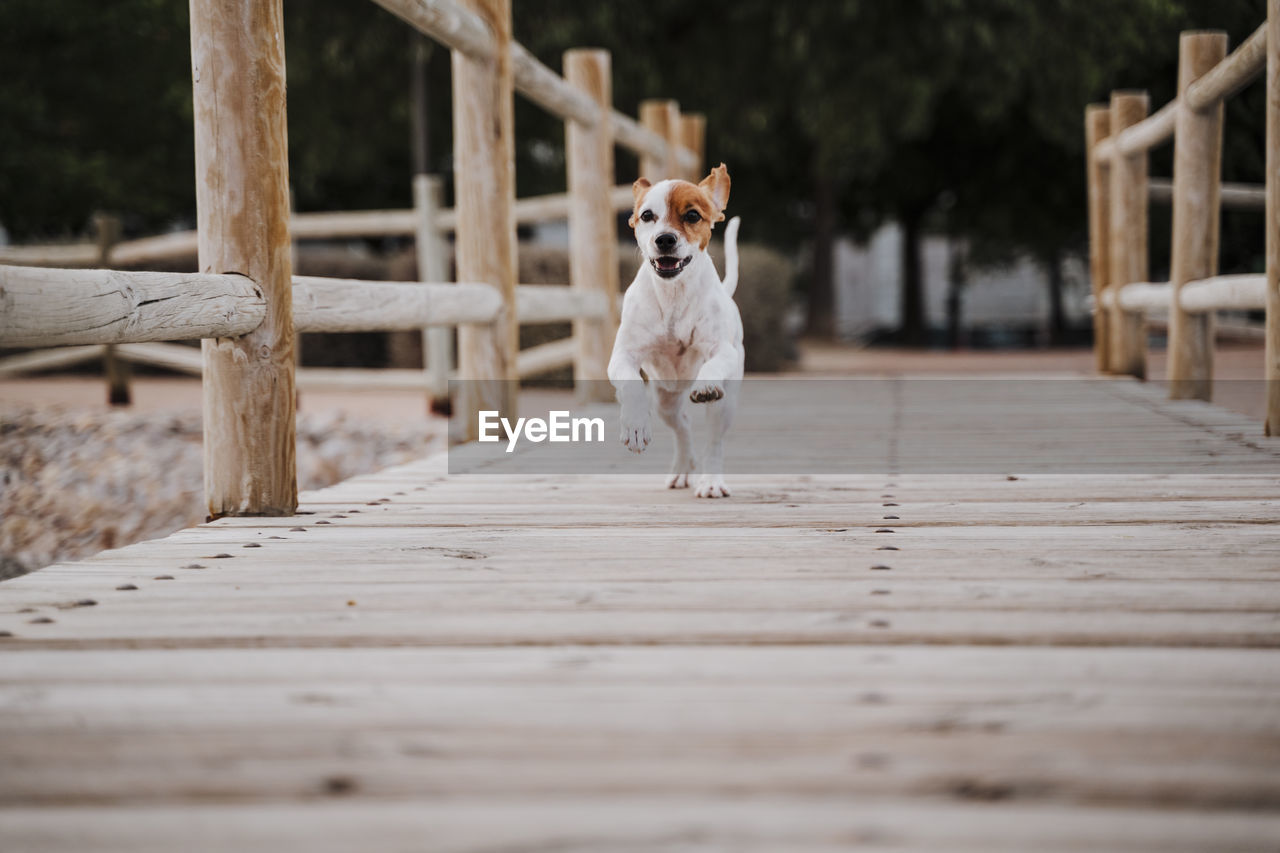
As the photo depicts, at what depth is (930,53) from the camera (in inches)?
526

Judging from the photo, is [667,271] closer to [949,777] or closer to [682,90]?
[949,777]

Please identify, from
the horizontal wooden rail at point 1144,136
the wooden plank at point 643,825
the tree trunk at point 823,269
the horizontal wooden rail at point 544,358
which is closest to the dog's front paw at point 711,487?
the wooden plank at point 643,825

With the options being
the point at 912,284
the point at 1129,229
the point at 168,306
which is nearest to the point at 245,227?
the point at 168,306

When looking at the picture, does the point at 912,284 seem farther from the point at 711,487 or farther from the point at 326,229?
the point at 711,487

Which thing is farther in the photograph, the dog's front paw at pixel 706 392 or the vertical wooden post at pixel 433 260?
the vertical wooden post at pixel 433 260

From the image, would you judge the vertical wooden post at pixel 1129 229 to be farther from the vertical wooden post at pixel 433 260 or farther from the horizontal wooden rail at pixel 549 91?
the vertical wooden post at pixel 433 260

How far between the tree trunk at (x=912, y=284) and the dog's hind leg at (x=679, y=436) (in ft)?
53.2

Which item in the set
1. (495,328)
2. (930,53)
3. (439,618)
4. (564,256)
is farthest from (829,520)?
(930,53)

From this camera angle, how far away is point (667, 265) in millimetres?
3002

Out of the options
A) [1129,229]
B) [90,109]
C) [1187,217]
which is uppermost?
[90,109]

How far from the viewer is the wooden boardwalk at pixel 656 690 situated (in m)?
1.25

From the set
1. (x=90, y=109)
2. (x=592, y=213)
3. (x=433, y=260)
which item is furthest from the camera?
(x=90, y=109)

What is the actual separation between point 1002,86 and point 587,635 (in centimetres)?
Result: 1279

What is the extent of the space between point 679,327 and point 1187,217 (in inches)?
136
